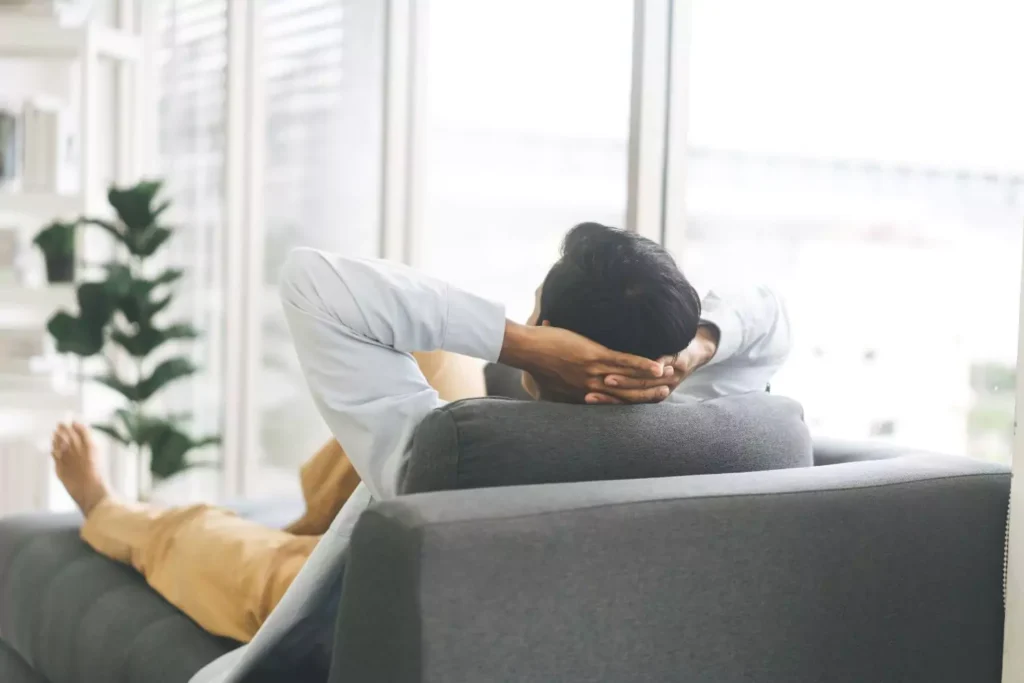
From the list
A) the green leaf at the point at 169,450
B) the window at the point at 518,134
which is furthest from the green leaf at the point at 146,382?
the window at the point at 518,134

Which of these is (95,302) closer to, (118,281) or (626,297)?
(118,281)

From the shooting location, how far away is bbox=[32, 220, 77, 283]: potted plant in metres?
3.54

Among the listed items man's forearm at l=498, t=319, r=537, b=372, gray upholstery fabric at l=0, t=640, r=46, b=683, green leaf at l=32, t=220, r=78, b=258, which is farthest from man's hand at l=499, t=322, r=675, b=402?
green leaf at l=32, t=220, r=78, b=258

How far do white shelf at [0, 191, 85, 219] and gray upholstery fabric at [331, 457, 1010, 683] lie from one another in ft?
9.72

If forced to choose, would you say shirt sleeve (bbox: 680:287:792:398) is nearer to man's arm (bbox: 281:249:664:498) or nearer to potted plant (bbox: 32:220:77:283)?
man's arm (bbox: 281:249:664:498)

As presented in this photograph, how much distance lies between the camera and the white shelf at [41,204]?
11.6 ft

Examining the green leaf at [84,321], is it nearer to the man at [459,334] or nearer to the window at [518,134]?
the window at [518,134]

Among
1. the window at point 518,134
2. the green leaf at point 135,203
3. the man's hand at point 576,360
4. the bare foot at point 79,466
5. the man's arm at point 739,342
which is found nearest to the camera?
the man's hand at point 576,360

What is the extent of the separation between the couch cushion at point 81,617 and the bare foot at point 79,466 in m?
0.08

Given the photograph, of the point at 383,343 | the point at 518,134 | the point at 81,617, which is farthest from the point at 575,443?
the point at 518,134

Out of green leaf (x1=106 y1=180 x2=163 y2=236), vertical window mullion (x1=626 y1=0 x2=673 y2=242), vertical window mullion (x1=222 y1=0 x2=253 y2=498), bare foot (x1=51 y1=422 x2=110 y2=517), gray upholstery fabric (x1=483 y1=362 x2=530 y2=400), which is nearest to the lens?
bare foot (x1=51 y1=422 x2=110 y2=517)

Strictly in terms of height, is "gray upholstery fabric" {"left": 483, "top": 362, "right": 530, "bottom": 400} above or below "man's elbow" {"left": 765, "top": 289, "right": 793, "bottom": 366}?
below

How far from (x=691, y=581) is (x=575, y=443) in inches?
7.7

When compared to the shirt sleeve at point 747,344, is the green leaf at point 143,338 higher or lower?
lower
